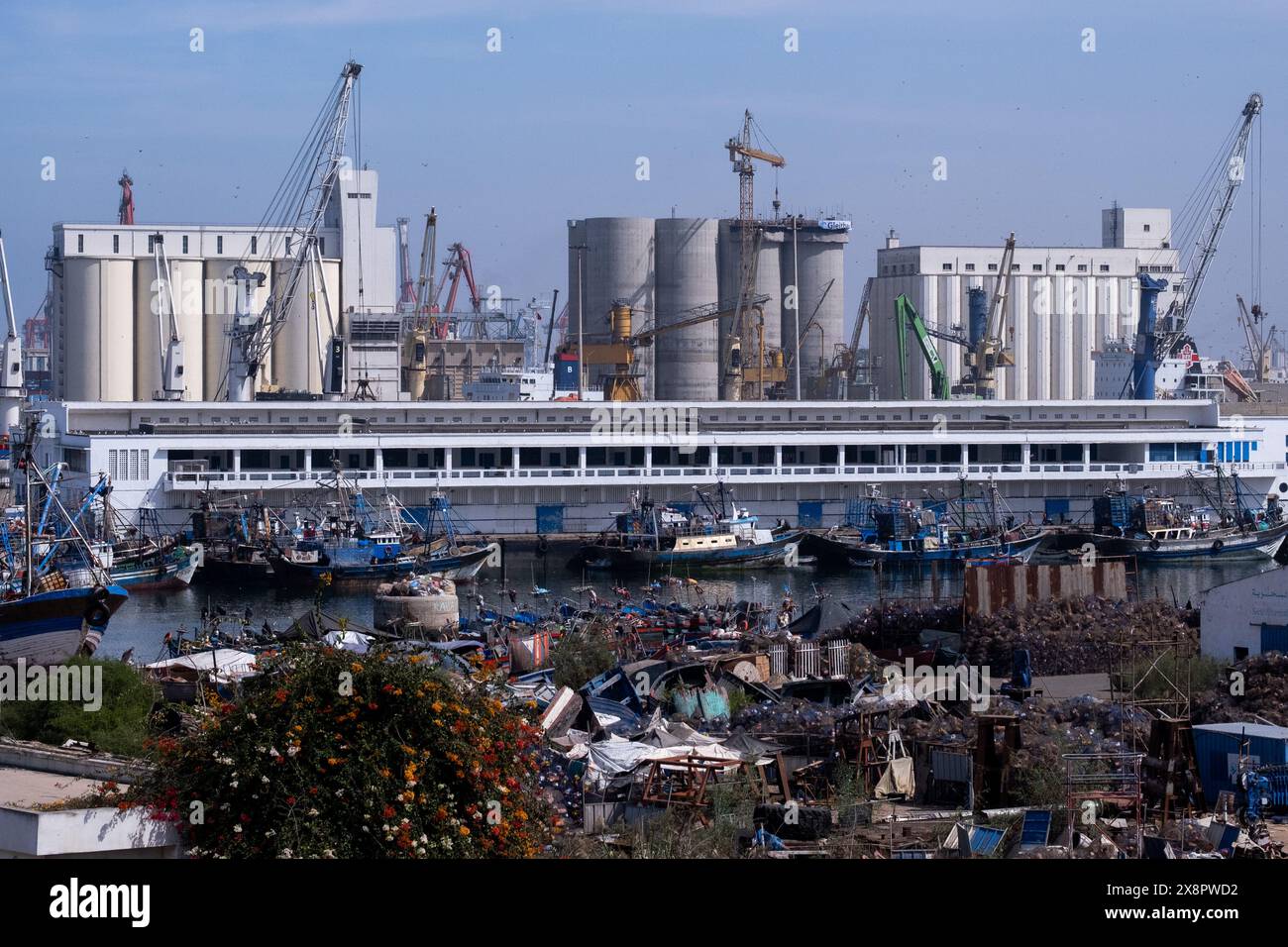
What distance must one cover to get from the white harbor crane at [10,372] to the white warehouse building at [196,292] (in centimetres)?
383

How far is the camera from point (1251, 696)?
13.6 m

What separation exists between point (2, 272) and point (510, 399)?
49.6 ft

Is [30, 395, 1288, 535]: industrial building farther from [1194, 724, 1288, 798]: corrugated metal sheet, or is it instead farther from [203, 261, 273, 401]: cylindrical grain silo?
[1194, 724, 1288, 798]: corrugated metal sheet

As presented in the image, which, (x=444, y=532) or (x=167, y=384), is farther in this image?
(x=167, y=384)

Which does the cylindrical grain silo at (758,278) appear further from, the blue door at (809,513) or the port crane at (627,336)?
the blue door at (809,513)

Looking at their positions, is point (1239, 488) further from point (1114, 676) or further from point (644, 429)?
point (1114, 676)

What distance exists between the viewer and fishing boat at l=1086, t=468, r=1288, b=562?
3569cm

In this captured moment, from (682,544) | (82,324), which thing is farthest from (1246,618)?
(82,324)

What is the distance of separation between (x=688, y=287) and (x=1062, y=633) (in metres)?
41.9
